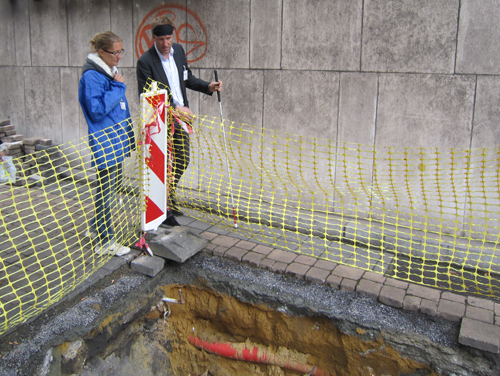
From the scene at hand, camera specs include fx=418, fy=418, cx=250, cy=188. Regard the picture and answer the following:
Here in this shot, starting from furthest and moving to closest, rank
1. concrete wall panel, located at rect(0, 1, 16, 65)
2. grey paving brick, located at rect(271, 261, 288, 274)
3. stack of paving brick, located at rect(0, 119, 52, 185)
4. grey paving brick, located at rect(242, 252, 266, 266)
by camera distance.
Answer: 1. concrete wall panel, located at rect(0, 1, 16, 65)
2. stack of paving brick, located at rect(0, 119, 52, 185)
3. grey paving brick, located at rect(242, 252, 266, 266)
4. grey paving brick, located at rect(271, 261, 288, 274)

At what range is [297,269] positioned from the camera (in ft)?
12.3

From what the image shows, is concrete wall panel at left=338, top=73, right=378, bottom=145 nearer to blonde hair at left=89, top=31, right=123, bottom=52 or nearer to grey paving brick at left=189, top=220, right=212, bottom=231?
grey paving brick at left=189, top=220, right=212, bottom=231

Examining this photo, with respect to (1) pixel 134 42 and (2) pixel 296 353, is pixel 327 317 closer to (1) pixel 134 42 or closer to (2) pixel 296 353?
(2) pixel 296 353

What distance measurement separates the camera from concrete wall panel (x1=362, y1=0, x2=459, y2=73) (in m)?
4.30

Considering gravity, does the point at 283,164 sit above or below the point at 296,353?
above

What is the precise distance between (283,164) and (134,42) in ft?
9.48

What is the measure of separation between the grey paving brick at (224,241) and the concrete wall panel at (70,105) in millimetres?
3753

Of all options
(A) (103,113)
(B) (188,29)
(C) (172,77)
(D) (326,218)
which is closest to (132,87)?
(B) (188,29)

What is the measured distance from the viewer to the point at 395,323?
10.3 ft

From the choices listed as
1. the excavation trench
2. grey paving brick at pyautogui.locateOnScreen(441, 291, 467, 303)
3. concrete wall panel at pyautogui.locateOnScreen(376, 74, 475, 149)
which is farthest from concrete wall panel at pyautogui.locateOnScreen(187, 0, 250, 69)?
grey paving brick at pyautogui.locateOnScreen(441, 291, 467, 303)

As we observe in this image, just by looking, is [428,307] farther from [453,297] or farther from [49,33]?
[49,33]

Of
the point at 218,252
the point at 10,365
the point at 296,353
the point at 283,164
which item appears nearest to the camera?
the point at 10,365

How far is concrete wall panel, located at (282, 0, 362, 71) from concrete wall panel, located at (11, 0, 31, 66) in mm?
4787

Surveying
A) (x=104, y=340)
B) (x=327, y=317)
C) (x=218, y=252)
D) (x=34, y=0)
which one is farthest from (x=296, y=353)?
(x=34, y=0)
